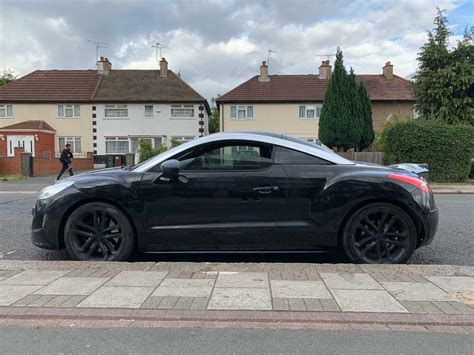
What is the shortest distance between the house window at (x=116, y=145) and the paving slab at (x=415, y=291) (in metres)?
32.7

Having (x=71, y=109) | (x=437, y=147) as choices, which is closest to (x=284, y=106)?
(x=71, y=109)

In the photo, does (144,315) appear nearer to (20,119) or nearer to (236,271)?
(236,271)

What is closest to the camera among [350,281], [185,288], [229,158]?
[185,288]

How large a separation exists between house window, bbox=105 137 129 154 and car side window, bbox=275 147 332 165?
103 feet

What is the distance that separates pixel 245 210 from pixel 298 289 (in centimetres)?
124

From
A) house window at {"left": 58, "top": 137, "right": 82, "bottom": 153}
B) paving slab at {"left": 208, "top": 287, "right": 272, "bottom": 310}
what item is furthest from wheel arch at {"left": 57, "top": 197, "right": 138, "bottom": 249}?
house window at {"left": 58, "top": 137, "right": 82, "bottom": 153}

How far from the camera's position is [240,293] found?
4.16m

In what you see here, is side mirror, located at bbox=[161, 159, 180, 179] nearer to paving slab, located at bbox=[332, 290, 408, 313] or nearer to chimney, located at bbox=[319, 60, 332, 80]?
paving slab, located at bbox=[332, 290, 408, 313]

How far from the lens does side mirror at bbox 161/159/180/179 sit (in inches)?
200

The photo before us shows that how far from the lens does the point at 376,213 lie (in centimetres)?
519

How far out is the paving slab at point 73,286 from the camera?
4184 millimetres

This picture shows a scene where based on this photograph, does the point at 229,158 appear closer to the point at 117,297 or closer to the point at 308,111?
A: the point at 117,297

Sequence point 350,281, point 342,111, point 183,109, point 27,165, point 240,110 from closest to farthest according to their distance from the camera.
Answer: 1. point 350,281
2. point 342,111
3. point 27,165
4. point 183,109
5. point 240,110

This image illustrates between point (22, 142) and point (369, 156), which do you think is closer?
point (369, 156)
